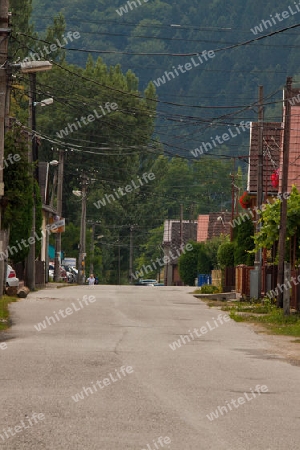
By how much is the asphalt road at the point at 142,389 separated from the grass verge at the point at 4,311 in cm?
40

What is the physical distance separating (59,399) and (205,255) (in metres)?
66.7

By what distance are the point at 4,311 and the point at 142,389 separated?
14.9 metres

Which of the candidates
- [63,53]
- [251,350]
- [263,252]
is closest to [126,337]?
[251,350]

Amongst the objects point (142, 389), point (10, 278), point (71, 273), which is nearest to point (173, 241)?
point (71, 273)

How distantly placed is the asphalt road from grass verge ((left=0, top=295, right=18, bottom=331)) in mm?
396

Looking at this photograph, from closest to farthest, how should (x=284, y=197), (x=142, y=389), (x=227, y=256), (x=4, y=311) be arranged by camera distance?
1. (x=142, y=389)
2. (x=4, y=311)
3. (x=284, y=197)
4. (x=227, y=256)

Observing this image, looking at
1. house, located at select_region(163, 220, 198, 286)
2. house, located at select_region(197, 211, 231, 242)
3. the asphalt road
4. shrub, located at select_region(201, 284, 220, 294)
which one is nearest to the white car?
the asphalt road

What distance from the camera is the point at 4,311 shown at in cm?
2817

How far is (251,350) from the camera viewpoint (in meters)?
20.5

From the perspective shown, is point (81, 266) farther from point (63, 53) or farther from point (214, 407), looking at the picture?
point (214, 407)

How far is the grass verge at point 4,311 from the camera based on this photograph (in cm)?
2440

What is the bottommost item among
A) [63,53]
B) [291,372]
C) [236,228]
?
[291,372]

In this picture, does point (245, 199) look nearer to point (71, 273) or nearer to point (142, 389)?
point (71, 273)

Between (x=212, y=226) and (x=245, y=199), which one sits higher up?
(x=212, y=226)
